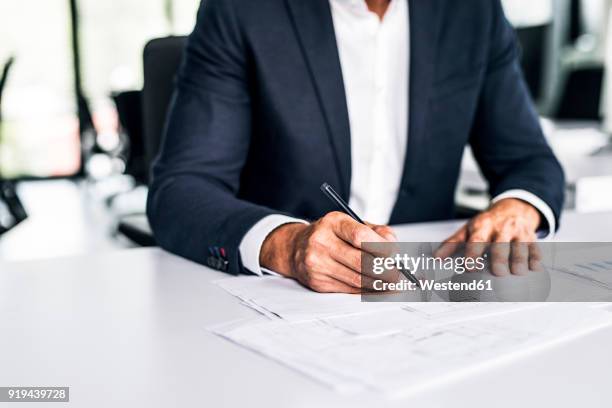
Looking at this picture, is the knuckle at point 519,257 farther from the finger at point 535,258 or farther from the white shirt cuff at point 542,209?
the white shirt cuff at point 542,209

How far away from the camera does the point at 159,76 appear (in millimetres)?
1610

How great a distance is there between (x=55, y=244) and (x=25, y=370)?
4.18m

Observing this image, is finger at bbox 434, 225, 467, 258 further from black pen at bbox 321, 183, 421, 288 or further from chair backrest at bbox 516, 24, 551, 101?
chair backrest at bbox 516, 24, 551, 101

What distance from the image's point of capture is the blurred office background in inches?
147

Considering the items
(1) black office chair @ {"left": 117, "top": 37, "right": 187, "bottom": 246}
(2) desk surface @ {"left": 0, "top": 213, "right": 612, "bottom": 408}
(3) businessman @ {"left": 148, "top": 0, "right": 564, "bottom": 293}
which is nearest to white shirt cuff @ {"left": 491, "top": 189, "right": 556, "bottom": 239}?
(3) businessman @ {"left": 148, "top": 0, "right": 564, "bottom": 293}

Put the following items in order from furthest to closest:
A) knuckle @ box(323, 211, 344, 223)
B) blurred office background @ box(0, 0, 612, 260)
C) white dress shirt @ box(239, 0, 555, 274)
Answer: blurred office background @ box(0, 0, 612, 260)
white dress shirt @ box(239, 0, 555, 274)
knuckle @ box(323, 211, 344, 223)

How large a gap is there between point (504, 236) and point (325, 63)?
0.54m

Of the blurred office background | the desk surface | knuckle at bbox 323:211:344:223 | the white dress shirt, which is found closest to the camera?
the desk surface

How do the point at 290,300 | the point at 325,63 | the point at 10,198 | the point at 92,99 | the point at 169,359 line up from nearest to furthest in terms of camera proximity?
1. the point at 169,359
2. the point at 290,300
3. the point at 325,63
4. the point at 10,198
5. the point at 92,99

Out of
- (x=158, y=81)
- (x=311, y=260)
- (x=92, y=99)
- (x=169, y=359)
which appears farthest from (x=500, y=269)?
(x=92, y=99)

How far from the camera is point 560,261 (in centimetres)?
98

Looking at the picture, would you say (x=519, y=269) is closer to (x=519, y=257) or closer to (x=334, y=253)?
(x=519, y=257)

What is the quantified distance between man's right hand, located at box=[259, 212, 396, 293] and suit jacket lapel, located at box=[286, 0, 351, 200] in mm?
519

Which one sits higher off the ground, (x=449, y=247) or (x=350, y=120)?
(x=350, y=120)
